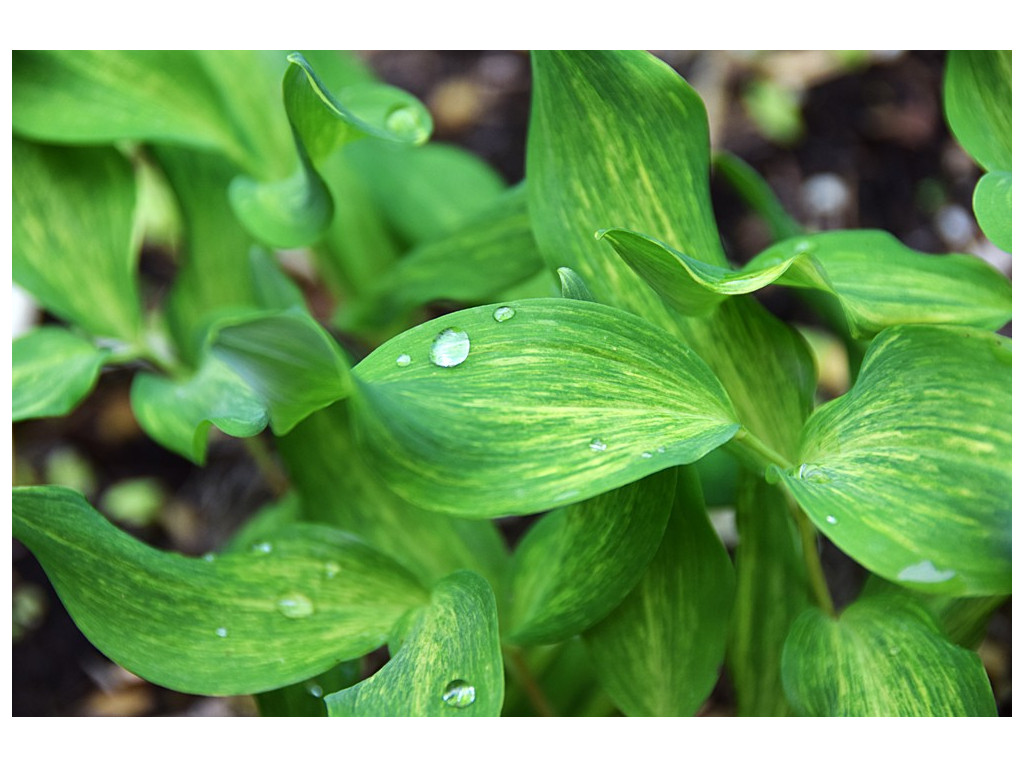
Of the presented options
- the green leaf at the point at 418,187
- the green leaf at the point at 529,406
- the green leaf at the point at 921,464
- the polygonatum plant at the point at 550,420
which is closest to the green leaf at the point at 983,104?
the polygonatum plant at the point at 550,420

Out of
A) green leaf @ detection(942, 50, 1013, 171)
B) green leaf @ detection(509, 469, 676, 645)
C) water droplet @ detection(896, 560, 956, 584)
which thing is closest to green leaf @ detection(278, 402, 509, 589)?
green leaf @ detection(509, 469, 676, 645)

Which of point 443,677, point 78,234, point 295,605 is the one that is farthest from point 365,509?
point 78,234

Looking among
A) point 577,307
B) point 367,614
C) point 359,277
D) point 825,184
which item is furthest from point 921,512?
point 825,184

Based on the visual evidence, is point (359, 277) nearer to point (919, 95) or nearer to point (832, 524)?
point (832, 524)

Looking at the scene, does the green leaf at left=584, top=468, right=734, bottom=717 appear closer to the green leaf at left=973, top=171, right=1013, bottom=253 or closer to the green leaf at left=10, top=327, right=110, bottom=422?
the green leaf at left=973, top=171, right=1013, bottom=253

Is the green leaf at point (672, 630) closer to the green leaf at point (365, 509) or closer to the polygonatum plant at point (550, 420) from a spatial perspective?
the polygonatum plant at point (550, 420)
